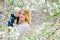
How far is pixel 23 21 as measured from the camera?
12.5 ft

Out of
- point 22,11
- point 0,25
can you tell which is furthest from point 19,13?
point 0,25

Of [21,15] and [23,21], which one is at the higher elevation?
[21,15]

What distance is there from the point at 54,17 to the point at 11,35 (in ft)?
2.06

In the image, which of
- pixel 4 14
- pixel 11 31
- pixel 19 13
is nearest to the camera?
pixel 11 31

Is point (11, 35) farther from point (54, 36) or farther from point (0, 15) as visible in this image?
point (0, 15)

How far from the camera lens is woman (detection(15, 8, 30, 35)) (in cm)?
353

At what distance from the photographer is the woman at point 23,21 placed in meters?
3.53

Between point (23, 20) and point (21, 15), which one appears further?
point (23, 20)

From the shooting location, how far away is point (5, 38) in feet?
9.44

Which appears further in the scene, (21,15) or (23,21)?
(23,21)

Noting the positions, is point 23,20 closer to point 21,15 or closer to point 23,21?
point 23,21

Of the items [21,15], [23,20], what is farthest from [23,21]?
[21,15]

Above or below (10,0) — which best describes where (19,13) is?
above

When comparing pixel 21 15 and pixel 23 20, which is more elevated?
pixel 21 15
